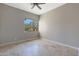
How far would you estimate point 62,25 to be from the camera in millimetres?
3965

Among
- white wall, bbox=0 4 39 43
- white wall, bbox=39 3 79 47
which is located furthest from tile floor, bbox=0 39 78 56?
white wall, bbox=0 4 39 43

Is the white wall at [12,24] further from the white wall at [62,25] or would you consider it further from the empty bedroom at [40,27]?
the white wall at [62,25]

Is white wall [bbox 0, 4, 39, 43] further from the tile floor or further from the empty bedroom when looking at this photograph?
the tile floor

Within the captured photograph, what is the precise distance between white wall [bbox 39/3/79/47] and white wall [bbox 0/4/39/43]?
58 cm

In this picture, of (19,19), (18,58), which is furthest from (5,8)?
(18,58)

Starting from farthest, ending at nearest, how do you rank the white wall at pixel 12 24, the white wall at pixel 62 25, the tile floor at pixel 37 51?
1. the white wall at pixel 12 24
2. the white wall at pixel 62 25
3. the tile floor at pixel 37 51

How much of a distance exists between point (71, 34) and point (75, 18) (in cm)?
67

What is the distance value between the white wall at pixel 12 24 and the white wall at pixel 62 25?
58 centimetres

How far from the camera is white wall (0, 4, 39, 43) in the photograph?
3825mm

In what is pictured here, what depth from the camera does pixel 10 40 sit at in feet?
13.3

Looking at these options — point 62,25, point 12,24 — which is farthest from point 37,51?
point 12,24

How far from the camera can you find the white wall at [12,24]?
382 cm

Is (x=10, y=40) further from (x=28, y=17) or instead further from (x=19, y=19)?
(x=28, y=17)

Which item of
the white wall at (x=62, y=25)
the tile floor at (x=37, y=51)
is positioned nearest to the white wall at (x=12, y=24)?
the white wall at (x=62, y=25)
